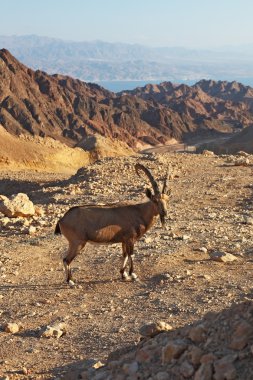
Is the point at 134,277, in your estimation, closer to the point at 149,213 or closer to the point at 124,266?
the point at 124,266

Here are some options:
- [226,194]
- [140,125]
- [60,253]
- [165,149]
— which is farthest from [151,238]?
[140,125]

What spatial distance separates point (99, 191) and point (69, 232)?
980cm

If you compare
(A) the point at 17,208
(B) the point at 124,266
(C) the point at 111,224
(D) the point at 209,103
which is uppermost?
(C) the point at 111,224

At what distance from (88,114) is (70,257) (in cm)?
10034

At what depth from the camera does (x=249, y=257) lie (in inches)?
476

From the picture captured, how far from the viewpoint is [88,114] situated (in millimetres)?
109500

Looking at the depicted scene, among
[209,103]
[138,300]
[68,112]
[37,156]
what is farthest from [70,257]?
[209,103]

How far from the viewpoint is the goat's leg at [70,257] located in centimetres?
1050

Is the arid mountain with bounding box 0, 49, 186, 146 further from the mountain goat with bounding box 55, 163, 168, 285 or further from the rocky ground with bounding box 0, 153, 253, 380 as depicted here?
the mountain goat with bounding box 55, 163, 168, 285

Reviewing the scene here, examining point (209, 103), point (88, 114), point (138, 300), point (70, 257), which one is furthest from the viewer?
point (209, 103)

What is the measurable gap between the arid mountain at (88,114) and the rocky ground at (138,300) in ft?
247

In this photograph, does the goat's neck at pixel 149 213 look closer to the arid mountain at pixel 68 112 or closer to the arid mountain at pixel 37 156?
the arid mountain at pixel 37 156

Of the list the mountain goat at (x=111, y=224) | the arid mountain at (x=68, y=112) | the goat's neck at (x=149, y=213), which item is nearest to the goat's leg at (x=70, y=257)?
the mountain goat at (x=111, y=224)

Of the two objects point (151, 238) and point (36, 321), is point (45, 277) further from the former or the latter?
point (151, 238)
